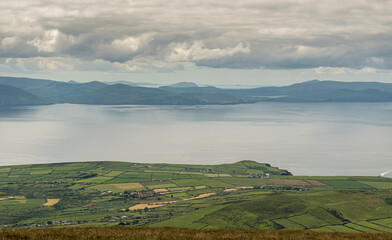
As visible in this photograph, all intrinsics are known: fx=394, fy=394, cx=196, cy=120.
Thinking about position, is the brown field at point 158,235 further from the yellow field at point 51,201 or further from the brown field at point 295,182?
the brown field at point 295,182

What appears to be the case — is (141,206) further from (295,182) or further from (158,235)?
(158,235)

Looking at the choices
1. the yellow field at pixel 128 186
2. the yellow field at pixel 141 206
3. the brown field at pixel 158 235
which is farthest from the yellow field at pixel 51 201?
the brown field at pixel 158 235

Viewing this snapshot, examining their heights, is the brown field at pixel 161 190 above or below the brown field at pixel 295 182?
above

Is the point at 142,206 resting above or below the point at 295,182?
above

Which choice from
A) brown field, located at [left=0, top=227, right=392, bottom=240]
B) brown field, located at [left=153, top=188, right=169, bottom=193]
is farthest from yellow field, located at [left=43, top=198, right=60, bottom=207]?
brown field, located at [left=0, top=227, right=392, bottom=240]

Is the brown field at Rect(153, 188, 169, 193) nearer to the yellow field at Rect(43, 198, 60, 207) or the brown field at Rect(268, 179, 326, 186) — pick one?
the yellow field at Rect(43, 198, 60, 207)

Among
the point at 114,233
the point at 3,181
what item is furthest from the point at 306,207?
the point at 3,181

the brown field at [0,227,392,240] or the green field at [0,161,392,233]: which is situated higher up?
the brown field at [0,227,392,240]

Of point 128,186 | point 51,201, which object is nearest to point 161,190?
point 128,186
